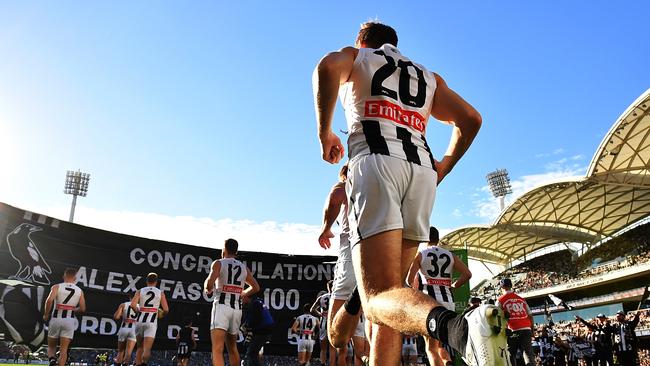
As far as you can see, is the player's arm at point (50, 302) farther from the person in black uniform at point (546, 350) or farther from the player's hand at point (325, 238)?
the person in black uniform at point (546, 350)

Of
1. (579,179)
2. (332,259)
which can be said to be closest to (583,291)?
(579,179)

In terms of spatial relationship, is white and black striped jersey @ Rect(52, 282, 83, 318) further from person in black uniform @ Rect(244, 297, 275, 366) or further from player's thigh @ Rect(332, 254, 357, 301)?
player's thigh @ Rect(332, 254, 357, 301)

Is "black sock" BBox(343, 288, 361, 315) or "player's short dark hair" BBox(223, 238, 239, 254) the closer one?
"black sock" BBox(343, 288, 361, 315)

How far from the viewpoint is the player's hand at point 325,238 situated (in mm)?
5001

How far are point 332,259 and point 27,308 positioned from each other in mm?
10913

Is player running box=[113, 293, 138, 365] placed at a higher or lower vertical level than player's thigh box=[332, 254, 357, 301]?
lower

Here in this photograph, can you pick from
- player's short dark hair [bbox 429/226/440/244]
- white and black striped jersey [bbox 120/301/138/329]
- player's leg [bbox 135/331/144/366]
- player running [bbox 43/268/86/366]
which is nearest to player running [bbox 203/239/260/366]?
player's short dark hair [bbox 429/226/440/244]

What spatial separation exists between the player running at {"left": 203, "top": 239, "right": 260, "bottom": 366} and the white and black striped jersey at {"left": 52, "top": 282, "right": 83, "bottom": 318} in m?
4.18

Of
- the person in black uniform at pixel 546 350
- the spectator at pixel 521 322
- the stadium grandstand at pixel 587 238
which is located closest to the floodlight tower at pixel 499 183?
the stadium grandstand at pixel 587 238

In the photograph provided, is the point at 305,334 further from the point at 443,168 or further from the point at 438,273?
the point at 443,168

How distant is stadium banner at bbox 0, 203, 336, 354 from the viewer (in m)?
13.3

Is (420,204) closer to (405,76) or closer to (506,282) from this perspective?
(405,76)

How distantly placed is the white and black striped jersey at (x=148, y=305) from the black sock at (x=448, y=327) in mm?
9256

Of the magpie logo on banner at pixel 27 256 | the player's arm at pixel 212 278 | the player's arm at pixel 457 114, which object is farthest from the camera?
the magpie logo on banner at pixel 27 256
